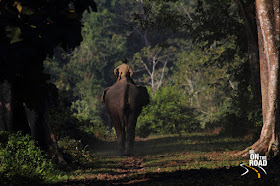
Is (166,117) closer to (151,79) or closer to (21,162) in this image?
(151,79)

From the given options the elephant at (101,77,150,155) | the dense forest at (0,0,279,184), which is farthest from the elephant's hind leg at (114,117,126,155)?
the dense forest at (0,0,279,184)

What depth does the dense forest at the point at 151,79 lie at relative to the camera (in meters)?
11.3

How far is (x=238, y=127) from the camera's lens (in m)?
23.9

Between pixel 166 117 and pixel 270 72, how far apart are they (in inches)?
829

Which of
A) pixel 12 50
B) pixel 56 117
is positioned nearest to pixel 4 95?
pixel 12 50

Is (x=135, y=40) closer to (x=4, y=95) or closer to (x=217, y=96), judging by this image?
(x=217, y=96)

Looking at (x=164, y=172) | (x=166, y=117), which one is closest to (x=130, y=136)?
(x=164, y=172)

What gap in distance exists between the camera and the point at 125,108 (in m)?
17.7

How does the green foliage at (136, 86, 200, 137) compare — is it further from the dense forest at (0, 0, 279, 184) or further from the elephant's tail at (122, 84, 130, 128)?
the elephant's tail at (122, 84, 130, 128)

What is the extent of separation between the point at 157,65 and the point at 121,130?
3871cm

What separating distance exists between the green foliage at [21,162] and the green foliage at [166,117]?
22.8 m

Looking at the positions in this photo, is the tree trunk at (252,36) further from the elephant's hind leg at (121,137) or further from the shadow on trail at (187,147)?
the elephant's hind leg at (121,137)

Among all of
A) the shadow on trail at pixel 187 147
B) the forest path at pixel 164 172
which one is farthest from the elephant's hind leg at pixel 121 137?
the forest path at pixel 164 172

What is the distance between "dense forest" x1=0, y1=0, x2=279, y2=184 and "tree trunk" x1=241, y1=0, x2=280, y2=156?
2925mm
